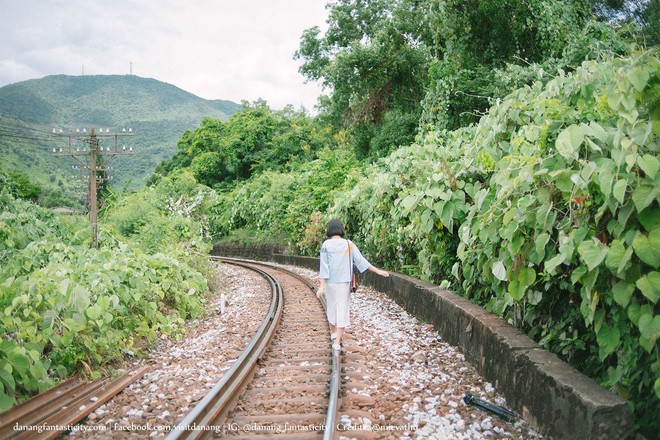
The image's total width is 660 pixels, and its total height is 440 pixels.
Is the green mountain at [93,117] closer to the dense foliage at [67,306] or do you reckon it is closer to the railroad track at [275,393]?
the dense foliage at [67,306]

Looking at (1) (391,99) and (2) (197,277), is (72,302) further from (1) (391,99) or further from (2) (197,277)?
(1) (391,99)

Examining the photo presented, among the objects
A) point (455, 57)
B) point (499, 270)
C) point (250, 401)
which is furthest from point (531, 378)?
point (455, 57)

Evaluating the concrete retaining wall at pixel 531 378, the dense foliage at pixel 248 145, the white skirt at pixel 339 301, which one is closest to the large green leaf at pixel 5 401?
the white skirt at pixel 339 301

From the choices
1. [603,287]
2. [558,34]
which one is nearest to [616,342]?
[603,287]

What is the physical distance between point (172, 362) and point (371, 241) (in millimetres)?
8436

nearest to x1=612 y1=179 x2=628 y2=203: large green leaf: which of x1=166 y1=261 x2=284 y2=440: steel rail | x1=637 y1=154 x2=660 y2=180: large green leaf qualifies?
x1=637 y1=154 x2=660 y2=180: large green leaf

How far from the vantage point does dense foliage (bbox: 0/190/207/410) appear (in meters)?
4.84

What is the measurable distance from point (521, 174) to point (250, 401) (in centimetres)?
329

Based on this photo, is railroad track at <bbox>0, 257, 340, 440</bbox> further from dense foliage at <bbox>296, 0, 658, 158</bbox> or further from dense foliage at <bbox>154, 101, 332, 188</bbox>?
dense foliage at <bbox>154, 101, 332, 188</bbox>

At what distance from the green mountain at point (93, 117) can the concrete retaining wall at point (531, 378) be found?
3129 cm

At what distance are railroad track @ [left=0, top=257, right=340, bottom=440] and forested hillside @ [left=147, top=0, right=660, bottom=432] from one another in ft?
6.91

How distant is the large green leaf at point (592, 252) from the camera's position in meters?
3.11

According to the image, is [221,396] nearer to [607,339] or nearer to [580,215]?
[607,339]

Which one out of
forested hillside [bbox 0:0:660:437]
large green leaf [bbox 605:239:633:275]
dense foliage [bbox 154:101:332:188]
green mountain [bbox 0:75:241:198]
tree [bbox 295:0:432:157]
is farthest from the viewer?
green mountain [bbox 0:75:241:198]
